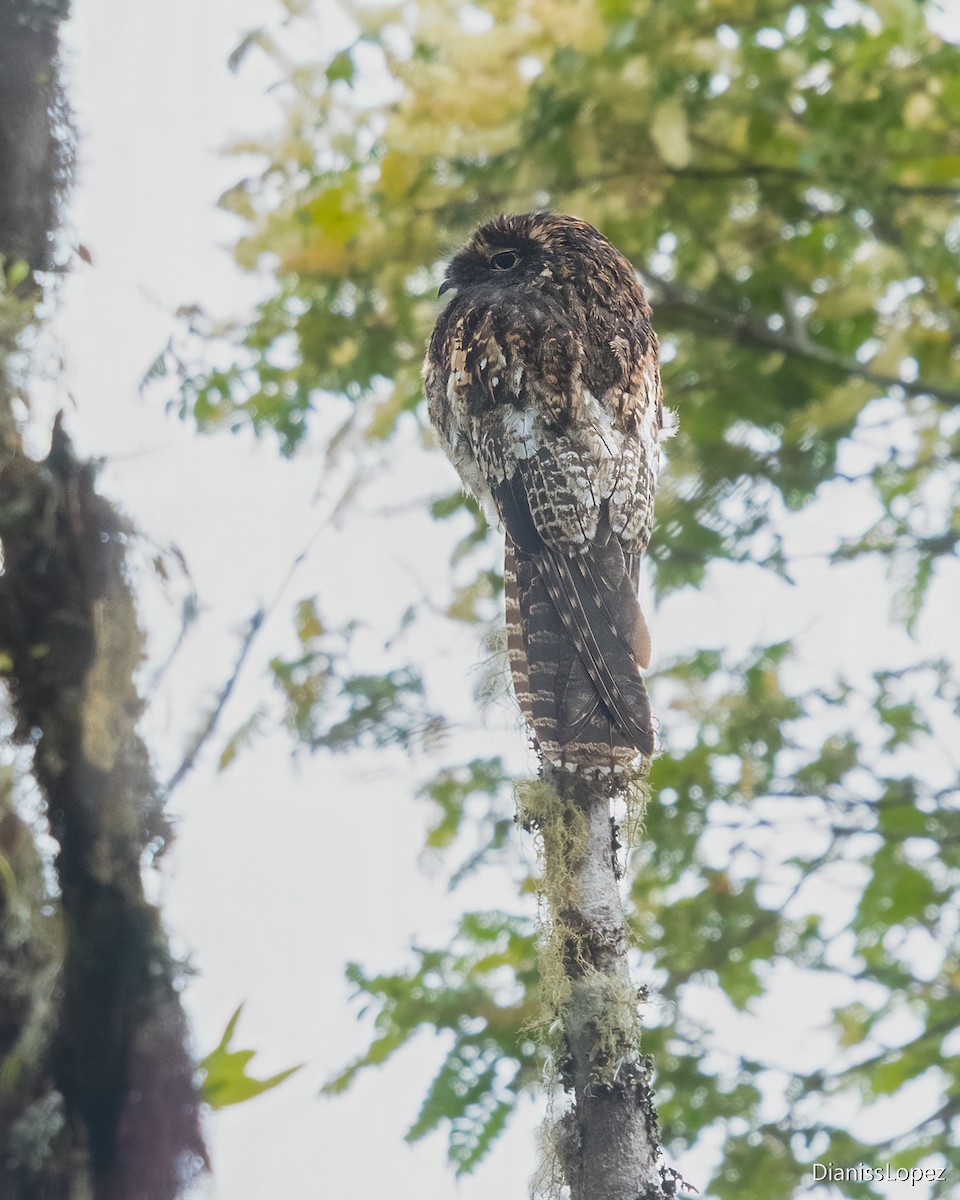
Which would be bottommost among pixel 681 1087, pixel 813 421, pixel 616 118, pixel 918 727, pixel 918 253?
pixel 681 1087

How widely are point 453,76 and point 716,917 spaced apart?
2.88 m

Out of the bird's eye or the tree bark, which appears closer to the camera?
the tree bark

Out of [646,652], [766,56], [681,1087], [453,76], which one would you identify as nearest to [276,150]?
[453,76]

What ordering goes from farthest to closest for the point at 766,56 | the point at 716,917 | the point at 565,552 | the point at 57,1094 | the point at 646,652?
Result: the point at 716,917 → the point at 766,56 → the point at 565,552 → the point at 646,652 → the point at 57,1094

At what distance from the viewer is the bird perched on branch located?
6.99 feet

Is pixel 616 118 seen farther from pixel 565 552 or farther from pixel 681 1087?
pixel 681 1087

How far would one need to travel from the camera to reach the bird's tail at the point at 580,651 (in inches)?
79.4

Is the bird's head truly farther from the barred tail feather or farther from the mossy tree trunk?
the mossy tree trunk

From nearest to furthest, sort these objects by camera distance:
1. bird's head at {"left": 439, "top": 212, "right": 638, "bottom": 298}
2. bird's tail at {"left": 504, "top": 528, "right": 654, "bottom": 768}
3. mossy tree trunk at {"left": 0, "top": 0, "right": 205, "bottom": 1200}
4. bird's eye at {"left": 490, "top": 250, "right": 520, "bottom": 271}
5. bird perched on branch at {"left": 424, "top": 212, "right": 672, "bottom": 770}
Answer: mossy tree trunk at {"left": 0, "top": 0, "right": 205, "bottom": 1200}, bird's tail at {"left": 504, "top": 528, "right": 654, "bottom": 768}, bird perched on branch at {"left": 424, "top": 212, "right": 672, "bottom": 770}, bird's head at {"left": 439, "top": 212, "right": 638, "bottom": 298}, bird's eye at {"left": 490, "top": 250, "right": 520, "bottom": 271}

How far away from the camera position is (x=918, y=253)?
12.1 ft

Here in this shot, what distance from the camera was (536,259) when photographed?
10.3 ft

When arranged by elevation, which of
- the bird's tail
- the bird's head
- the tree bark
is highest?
the bird's head

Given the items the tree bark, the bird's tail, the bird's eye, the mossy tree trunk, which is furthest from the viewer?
the bird's eye

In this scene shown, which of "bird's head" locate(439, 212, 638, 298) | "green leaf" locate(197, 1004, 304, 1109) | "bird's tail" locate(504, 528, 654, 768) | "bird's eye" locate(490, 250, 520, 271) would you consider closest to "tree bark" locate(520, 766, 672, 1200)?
"bird's tail" locate(504, 528, 654, 768)
